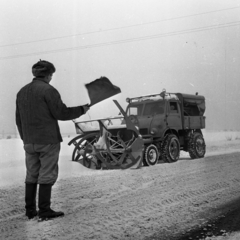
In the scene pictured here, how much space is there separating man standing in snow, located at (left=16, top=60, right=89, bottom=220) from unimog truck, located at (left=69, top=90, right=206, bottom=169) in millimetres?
4324

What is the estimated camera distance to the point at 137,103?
1091 cm

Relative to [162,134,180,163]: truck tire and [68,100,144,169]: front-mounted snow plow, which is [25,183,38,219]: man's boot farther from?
[162,134,180,163]: truck tire

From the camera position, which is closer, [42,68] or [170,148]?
[42,68]

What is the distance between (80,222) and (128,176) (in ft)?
11.9

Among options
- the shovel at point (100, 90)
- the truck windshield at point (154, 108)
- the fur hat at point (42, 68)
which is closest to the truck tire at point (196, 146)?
the truck windshield at point (154, 108)

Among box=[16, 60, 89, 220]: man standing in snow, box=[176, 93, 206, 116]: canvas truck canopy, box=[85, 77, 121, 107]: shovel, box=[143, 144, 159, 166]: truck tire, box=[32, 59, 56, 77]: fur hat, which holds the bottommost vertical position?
box=[143, 144, 159, 166]: truck tire

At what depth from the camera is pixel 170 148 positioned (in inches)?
411

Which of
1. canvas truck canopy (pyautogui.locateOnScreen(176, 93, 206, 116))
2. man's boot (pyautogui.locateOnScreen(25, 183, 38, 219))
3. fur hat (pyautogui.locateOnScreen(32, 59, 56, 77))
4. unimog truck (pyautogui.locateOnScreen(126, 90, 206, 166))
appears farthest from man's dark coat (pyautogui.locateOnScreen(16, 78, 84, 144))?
canvas truck canopy (pyautogui.locateOnScreen(176, 93, 206, 116))

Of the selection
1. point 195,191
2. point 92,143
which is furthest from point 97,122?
point 195,191

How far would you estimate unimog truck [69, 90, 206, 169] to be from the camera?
28.5ft

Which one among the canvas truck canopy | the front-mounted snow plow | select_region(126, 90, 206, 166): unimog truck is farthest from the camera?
the canvas truck canopy

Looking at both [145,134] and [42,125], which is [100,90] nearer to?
[42,125]

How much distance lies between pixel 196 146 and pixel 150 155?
2.63 m

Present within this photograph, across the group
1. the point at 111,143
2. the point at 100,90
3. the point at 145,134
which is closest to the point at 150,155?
the point at 145,134
